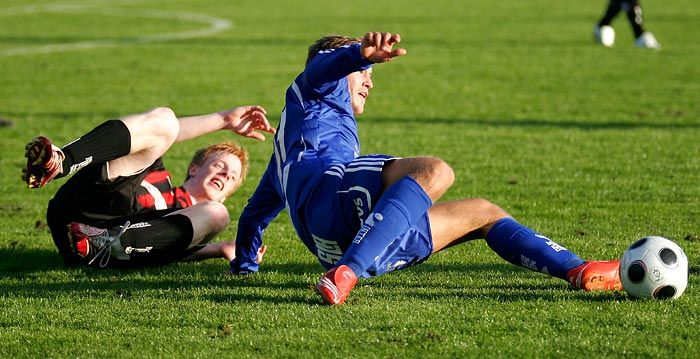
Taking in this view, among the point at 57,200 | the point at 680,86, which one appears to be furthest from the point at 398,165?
the point at 680,86

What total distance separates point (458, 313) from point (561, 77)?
9.16 metres

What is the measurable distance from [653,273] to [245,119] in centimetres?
255

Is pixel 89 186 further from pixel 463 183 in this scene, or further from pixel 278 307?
pixel 463 183

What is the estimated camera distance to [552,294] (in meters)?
4.75

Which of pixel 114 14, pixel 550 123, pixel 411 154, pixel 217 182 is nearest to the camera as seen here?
pixel 217 182

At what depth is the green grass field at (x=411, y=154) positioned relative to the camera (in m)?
4.22

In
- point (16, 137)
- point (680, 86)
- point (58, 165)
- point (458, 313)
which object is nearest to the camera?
point (458, 313)

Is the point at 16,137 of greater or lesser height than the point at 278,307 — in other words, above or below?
below

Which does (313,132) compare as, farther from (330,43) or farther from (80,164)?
(80,164)

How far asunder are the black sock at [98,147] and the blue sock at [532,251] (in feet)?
6.81

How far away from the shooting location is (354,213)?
460 cm

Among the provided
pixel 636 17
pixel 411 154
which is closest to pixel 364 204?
pixel 411 154

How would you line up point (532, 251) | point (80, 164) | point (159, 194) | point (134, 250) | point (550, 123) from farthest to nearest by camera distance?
point (550, 123)
point (159, 194)
point (134, 250)
point (80, 164)
point (532, 251)

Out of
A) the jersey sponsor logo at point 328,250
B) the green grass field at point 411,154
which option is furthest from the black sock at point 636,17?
the jersey sponsor logo at point 328,250
